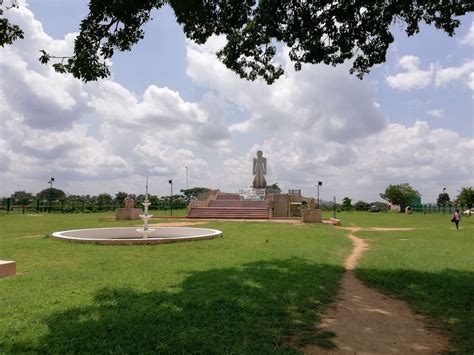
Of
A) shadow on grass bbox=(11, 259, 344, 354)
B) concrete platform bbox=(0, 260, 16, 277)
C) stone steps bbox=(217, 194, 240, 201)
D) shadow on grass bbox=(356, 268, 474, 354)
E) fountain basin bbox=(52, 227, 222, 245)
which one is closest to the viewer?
shadow on grass bbox=(11, 259, 344, 354)

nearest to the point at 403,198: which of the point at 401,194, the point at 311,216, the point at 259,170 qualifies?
the point at 401,194

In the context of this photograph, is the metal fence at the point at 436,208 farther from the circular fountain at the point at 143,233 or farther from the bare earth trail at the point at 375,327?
the bare earth trail at the point at 375,327

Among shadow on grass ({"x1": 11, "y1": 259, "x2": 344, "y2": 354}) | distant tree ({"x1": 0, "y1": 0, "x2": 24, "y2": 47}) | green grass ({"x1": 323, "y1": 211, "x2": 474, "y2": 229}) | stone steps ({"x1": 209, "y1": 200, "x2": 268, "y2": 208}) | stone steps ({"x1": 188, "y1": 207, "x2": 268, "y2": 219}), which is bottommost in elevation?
green grass ({"x1": 323, "y1": 211, "x2": 474, "y2": 229})

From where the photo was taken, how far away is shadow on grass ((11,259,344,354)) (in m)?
4.62

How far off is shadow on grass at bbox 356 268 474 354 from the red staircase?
2441cm

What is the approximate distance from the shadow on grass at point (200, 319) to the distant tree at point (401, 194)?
213 ft

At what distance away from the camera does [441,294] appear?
24.1 feet

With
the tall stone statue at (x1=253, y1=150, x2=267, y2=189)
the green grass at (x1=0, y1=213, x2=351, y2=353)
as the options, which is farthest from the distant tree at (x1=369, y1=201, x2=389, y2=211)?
the green grass at (x1=0, y1=213, x2=351, y2=353)

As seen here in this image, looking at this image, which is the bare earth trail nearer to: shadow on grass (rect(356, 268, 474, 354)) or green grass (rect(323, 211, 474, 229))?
shadow on grass (rect(356, 268, 474, 354))

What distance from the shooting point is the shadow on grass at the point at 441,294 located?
5449mm

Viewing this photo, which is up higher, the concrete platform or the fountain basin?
the concrete platform

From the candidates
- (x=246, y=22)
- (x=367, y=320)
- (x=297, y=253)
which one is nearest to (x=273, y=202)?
(x=297, y=253)

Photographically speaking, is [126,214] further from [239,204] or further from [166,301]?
[166,301]

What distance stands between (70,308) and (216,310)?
2140mm
